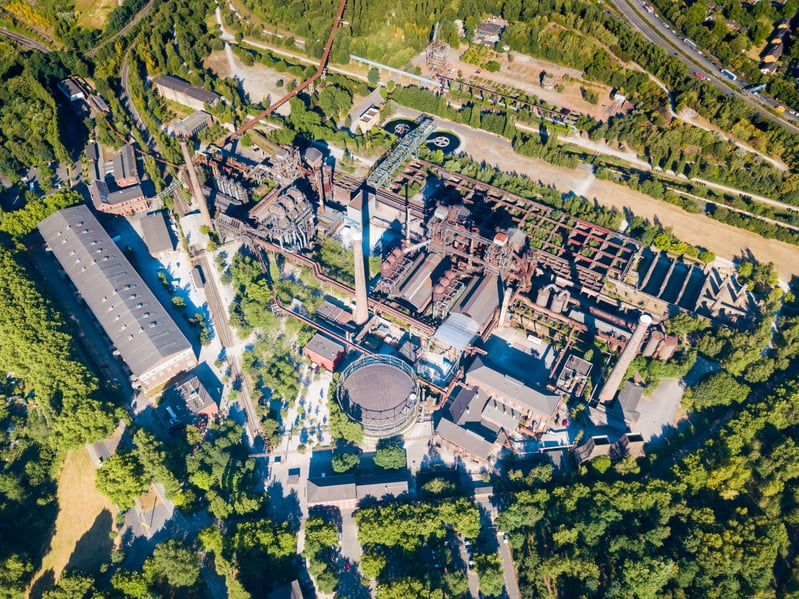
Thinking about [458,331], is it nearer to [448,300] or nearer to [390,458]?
[448,300]

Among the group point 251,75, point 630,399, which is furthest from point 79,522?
point 251,75

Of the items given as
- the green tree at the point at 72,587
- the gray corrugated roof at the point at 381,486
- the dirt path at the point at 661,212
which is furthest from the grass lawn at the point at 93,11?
the gray corrugated roof at the point at 381,486

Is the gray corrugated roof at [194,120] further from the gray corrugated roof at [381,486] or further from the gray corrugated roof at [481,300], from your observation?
the gray corrugated roof at [381,486]

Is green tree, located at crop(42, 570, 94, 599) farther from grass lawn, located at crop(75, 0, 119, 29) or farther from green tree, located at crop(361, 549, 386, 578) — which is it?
grass lawn, located at crop(75, 0, 119, 29)

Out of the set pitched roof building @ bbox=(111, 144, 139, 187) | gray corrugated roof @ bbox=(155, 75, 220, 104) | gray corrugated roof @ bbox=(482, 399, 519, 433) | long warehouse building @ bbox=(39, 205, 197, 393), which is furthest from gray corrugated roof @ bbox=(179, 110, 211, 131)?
gray corrugated roof @ bbox=(482, 399, 519, 433)

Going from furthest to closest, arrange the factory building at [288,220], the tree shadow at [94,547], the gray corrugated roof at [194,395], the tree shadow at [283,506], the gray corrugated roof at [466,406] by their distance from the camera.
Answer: the factory building at [288,220] < the gray corrugated roof at [194,395] < the gray corrugated roof at [466,406] < the tree shadow at [283,506] < the tree shadow at [94,547]

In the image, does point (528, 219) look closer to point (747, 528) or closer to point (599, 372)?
point (599, 372)
